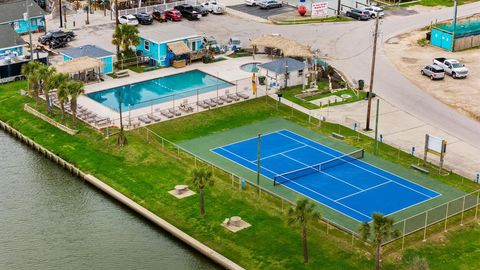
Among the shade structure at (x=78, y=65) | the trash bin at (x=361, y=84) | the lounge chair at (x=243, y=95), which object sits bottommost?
the lounge chair at (x=243, y=95)

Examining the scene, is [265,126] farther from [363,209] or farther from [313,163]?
[363,209]

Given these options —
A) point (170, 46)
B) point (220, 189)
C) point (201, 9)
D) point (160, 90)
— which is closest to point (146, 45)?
point (170, 46)

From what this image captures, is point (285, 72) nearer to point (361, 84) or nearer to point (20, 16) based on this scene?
point (361, 84)

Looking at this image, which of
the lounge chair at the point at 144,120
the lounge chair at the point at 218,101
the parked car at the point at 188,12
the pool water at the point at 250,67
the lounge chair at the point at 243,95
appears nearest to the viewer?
the lounge chair at the point at 144,120

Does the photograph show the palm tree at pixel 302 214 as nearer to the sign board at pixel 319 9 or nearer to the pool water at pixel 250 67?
the pool water at pixel 250 67

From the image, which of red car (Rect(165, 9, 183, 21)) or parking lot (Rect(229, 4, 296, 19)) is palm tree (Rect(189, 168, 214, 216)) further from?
parking lot (Rect(229, 4, 296, 19))

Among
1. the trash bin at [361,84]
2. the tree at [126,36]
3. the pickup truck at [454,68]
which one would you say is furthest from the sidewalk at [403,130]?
the tree at [126,36]

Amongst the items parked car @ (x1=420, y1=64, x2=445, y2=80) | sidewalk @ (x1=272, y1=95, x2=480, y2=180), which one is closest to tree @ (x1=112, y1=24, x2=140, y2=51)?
sidewalk @ (x1=272, y1=95, x2=480, y2=180)

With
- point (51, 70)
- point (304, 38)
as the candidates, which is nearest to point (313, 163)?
point (51, 70)

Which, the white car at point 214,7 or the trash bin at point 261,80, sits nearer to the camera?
the trash bin at point 261,80
